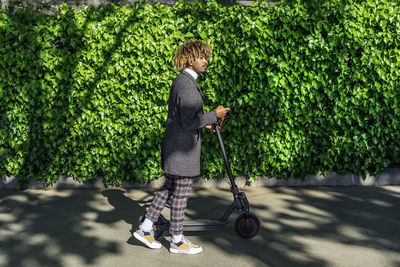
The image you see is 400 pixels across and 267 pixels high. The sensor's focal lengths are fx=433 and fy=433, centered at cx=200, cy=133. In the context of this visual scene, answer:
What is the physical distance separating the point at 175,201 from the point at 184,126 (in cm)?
72

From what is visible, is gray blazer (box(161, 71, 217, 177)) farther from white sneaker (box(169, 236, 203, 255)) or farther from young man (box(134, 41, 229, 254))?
white sneaker (box(169, 236, 203, 255))

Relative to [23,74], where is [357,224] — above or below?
below

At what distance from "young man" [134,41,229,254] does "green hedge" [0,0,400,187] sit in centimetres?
182

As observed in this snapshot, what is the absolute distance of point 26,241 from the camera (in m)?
4.25

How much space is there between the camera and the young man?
12.4 feet

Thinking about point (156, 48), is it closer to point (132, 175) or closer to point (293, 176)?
point (132, 175)

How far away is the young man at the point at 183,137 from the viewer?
378cm

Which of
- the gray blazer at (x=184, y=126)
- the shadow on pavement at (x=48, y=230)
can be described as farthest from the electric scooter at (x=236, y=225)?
the shadow on pavement at (x=48, y=230)

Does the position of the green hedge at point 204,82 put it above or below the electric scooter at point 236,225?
above

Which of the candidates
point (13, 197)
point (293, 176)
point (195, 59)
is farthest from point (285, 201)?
point (13, 197)

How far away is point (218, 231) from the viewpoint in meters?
4.61


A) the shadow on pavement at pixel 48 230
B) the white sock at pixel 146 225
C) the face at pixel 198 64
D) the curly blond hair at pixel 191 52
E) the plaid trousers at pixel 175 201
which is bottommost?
the shadow on pavement at pixel 48 230

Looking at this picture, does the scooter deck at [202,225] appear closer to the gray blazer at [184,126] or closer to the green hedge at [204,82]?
the gray blazer at [184,126]

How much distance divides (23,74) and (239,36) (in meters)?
2.91
